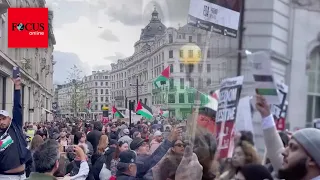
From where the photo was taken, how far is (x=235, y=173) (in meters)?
2.94

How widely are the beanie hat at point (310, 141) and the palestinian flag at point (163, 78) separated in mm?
1580

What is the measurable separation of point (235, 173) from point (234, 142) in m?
0.22

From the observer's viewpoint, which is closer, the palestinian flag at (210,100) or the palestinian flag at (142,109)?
the palestinian flag at (210,100)

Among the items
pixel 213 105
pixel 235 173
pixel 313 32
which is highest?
pixel 313 32

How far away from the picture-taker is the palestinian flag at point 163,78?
163 inches

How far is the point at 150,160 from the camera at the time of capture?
5859mm

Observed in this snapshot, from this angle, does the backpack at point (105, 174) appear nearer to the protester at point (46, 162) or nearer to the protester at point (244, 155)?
the protester at point (46, 162)

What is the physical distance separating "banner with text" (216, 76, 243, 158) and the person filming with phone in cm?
393

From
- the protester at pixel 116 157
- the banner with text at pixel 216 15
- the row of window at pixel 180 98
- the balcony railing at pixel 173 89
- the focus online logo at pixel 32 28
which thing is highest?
the focus online logo at pixel 32 28

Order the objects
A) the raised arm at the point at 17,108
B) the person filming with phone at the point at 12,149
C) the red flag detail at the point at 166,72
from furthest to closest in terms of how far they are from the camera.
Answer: the raised arm at the point at 17,108 < the person filming with phone at the point at 12,149 < the red flag detail at the point at 166,72

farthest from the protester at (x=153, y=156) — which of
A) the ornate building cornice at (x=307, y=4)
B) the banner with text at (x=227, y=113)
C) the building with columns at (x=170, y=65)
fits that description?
the ornate building cornice at (x=307, y=4)

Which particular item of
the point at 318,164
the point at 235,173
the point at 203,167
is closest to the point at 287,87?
the point at 318,164

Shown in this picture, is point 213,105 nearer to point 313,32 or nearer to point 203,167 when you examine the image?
point 203,167

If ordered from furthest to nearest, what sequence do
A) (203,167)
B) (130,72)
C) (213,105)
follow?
(130,72), (203,167), (213,105)
